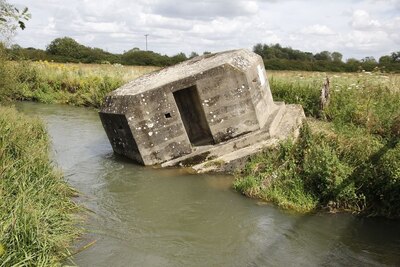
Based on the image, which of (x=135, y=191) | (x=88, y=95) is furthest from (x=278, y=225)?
(x=88, y=95)

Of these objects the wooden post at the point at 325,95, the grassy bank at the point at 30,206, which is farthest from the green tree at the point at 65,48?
the grassy bank at the point at 30,206

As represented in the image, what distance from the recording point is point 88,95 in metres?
19.6

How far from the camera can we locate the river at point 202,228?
5883 millimetres

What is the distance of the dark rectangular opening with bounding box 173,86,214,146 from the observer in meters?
10.0

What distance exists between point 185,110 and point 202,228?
3960 millimetres

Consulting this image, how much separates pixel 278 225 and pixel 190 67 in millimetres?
4981

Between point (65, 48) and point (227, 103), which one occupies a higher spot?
point (65, 48)

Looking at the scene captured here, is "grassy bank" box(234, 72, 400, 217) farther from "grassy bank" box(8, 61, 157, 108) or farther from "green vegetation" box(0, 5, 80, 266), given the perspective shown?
Result: "grassy bank" box(8, 61, 157, 108)

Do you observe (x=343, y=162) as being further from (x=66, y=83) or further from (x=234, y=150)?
(x=66, y=83)

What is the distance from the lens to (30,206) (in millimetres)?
5289

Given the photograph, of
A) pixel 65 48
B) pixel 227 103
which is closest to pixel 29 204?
pixel 227 103

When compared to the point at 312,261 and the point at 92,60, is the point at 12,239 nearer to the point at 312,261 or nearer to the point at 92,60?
the point at 312,261

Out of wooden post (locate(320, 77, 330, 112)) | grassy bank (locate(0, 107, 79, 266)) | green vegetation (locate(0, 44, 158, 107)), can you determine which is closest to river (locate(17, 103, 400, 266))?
grassy bank (locate(0, 107, 79, 266))

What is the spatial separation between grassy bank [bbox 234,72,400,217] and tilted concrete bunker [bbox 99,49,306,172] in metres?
1.20
